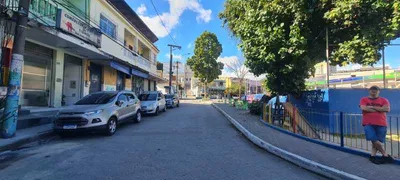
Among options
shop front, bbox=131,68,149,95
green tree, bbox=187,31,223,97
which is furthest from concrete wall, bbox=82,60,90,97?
green tree, bbox=187,31,223,97

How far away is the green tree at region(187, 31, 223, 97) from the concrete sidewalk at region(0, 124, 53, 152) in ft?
113

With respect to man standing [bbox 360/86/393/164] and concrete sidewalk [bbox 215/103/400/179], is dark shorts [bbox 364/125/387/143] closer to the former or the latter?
man standing [bbox 360/86/393/164]

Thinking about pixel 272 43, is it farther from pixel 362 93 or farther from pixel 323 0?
pixel 362 93

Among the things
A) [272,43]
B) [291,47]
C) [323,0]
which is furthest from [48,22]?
[323,0]

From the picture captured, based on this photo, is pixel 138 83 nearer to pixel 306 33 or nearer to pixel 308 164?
pixel 306 33

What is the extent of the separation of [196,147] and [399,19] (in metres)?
7.86

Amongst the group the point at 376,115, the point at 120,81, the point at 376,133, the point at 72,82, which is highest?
the point at 120,81

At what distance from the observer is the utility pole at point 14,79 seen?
24.0ft

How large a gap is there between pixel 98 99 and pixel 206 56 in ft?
113

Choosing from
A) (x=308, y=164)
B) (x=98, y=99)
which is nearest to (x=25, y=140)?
(x=98, y=99)

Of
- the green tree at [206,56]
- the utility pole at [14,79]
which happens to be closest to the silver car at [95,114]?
the utility pole at [14,79]

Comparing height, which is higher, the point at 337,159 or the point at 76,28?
the point at 76,28

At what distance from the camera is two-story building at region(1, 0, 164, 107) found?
417 inches

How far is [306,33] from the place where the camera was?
10.2 meters
